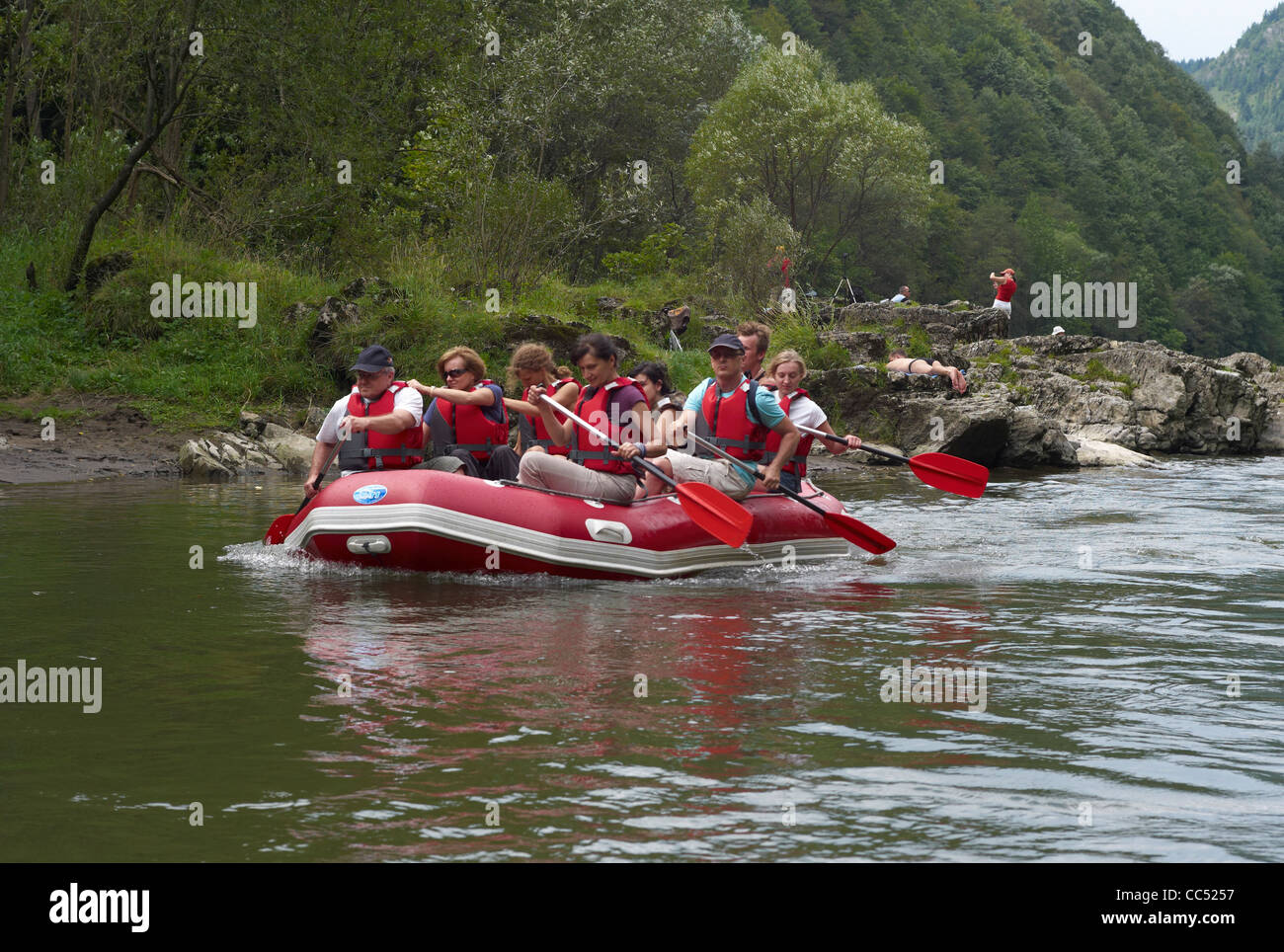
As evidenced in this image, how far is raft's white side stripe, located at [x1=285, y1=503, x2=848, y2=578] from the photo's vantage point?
7500mm

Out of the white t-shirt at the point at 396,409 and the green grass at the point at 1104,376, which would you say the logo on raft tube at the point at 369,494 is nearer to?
the white t-shirt at the point at 396,409

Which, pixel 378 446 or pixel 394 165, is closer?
pixel 378 446

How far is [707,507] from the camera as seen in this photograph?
7.75 meters

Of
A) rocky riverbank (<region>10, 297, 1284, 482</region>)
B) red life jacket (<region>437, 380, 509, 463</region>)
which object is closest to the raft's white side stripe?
red life jacket (<region>437, 380, 509, 463</region>)

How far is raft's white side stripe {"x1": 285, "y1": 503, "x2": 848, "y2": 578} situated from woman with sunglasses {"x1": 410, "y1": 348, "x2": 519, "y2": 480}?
2.40 ft

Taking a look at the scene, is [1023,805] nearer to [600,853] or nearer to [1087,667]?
[600,853]

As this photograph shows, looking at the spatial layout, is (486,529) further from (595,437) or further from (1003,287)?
(1003,287)

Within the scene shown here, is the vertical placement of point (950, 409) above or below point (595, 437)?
above

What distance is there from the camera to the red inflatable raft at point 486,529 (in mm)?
7527

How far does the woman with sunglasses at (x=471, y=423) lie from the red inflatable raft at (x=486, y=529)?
2.19 feet
